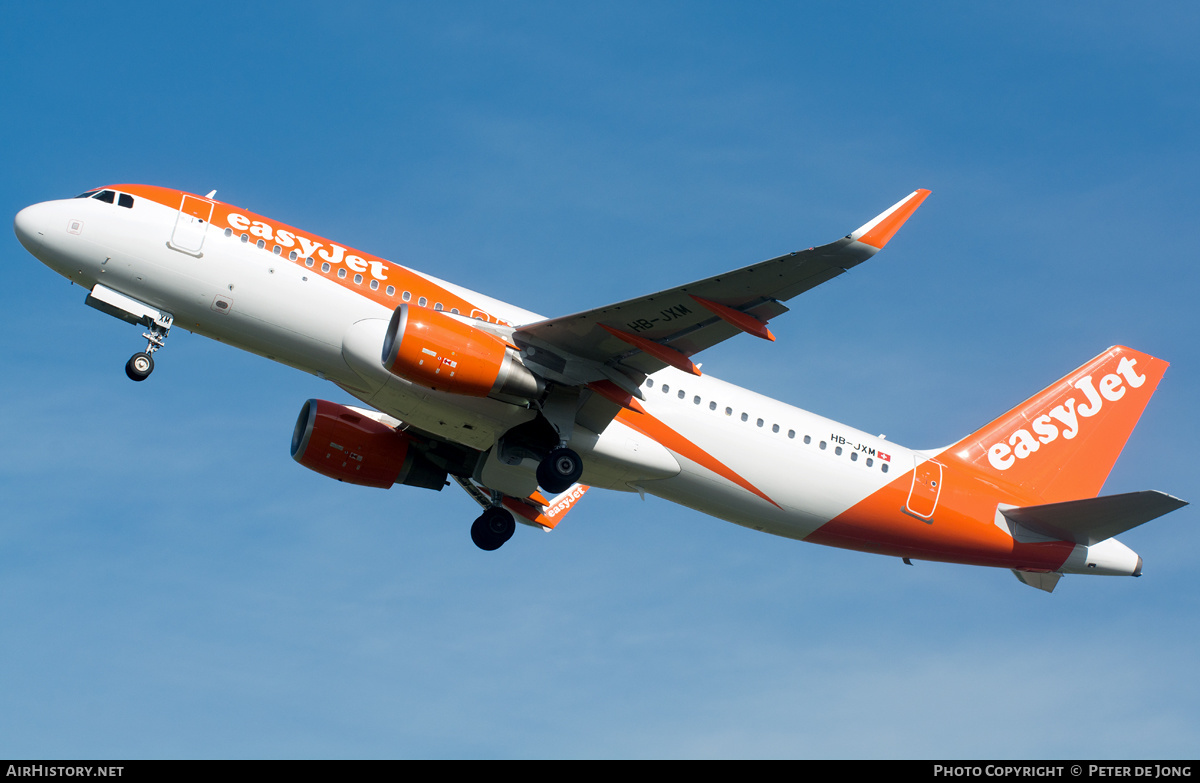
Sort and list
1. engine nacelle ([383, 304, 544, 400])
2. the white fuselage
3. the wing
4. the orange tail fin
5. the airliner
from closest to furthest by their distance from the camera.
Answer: the wing
engine nacelle ([383, 304, 544, 400])
the airliner
the white fuselage
the orange tail fin

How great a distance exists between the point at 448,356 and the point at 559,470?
384 cm

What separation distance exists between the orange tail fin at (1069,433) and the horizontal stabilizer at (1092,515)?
1.47 metres

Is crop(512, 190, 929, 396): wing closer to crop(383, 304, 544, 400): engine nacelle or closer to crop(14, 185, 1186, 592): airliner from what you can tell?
crop(14, 185, 1186, 592): airliner

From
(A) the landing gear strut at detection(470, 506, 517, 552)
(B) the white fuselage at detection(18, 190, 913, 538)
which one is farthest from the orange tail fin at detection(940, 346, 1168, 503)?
(A) the landing gear strut at detection(470, 506, 517, 552)

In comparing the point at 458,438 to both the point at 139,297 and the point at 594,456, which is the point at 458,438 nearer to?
the point at 594,456

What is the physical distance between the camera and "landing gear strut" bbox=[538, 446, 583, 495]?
25.8m

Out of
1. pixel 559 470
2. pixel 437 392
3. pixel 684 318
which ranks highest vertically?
pixel 684 318

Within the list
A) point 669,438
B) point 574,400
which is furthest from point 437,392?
point 669,438

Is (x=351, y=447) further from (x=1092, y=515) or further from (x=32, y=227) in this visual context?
(x=1092, y=515)

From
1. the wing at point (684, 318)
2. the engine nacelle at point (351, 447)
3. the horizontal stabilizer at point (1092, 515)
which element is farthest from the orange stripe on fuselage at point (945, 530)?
the engine nacelle at point (351, 447)

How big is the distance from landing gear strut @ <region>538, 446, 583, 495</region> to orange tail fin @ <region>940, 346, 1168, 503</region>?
10427 mm

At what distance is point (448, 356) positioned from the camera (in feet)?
78.8

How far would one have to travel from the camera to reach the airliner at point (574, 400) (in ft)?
79.7
